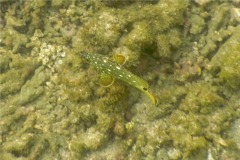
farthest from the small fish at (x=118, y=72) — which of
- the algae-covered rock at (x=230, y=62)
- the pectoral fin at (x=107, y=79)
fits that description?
the algae-covered rock at (x=230, y=62)

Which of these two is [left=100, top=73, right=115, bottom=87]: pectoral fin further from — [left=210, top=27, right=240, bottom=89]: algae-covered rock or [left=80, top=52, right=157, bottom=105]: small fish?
[left=210, top=27, right=240, bottom=89]: algae-covered rock

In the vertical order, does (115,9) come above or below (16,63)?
above

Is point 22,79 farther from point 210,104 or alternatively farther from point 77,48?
point 210,104

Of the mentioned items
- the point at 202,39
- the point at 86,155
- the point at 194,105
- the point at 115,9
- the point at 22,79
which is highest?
the point at 115,9

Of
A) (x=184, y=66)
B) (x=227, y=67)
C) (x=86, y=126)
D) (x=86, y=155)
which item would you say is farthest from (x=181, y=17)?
(x=86, y=155)

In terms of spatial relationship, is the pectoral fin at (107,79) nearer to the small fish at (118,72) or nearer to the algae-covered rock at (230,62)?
the small fish at (118,72)

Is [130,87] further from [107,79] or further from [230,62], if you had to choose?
[230,62]

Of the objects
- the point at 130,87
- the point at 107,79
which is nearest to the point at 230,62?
the point at 130,87
